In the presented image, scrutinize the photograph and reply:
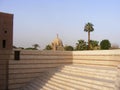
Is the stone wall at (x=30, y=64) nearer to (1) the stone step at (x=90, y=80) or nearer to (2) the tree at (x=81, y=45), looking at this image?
(1) the stone step at (x=90, y=80)

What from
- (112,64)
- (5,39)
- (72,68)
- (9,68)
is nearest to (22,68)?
(9,68)

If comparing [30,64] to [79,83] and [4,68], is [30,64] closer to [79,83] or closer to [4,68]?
[4,68]

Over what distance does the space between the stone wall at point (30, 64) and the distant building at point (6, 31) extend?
2.71 ft

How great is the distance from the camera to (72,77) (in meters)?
13.9

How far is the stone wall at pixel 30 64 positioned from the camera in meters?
15.6

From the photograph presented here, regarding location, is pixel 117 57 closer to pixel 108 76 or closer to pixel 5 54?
pixel 108 76

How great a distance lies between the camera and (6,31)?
52.3 ft

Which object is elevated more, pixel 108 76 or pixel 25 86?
pixel 108 76

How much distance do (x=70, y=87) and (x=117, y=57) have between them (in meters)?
3.20

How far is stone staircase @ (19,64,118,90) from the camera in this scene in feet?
36.9

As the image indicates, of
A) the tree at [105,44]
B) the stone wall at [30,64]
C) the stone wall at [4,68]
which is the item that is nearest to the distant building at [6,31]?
the stone wall at [4,68]

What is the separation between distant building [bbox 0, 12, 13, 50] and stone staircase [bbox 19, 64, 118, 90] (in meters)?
3.10

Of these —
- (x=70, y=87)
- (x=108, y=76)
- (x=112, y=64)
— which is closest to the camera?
(x=108, y=76)

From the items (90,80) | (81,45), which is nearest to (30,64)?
(90,80)
